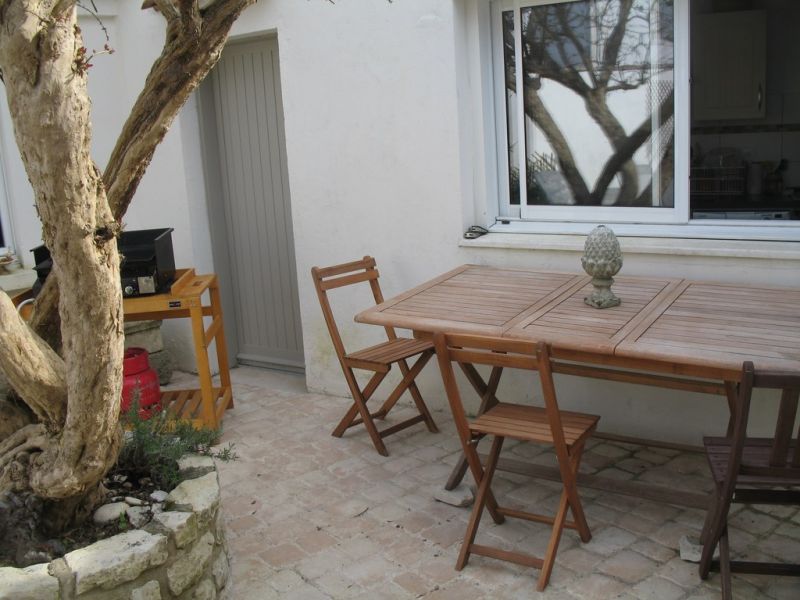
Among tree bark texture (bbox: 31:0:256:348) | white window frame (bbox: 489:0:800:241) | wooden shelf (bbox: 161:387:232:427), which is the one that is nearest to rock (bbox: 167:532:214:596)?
tree bark texture (bbox: 31:0:256:348)

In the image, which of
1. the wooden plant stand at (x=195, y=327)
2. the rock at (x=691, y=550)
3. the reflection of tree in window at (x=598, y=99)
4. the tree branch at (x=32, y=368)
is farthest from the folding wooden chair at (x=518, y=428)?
the wooden plant stand at (x=195, y=327)

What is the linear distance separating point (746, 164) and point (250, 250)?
4103 mm

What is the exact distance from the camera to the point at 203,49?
11.0 ft

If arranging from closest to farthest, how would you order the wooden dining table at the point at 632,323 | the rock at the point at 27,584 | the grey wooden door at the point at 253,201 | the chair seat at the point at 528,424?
the rock at the point at 27,584 < the wooden dining table at the point at 632,323 < the chair seat at the point at 528,424 < the grey wooden door at the point at 253,201

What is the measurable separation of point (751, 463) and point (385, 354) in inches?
96.8

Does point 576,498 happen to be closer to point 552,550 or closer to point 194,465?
point 552,550

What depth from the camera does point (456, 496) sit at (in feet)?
14.9

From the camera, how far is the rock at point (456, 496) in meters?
4.47

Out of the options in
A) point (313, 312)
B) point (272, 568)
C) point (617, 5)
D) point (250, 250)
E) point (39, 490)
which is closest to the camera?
point (39, 490)

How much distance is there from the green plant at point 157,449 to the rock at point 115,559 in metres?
0.47

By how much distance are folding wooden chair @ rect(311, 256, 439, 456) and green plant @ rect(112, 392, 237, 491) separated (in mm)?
1339

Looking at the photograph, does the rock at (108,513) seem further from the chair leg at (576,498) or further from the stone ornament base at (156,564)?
the chair leg at (576,498)

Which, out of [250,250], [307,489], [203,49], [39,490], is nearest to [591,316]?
[307,489]

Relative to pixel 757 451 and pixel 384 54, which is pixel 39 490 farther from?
pixel 384 54
